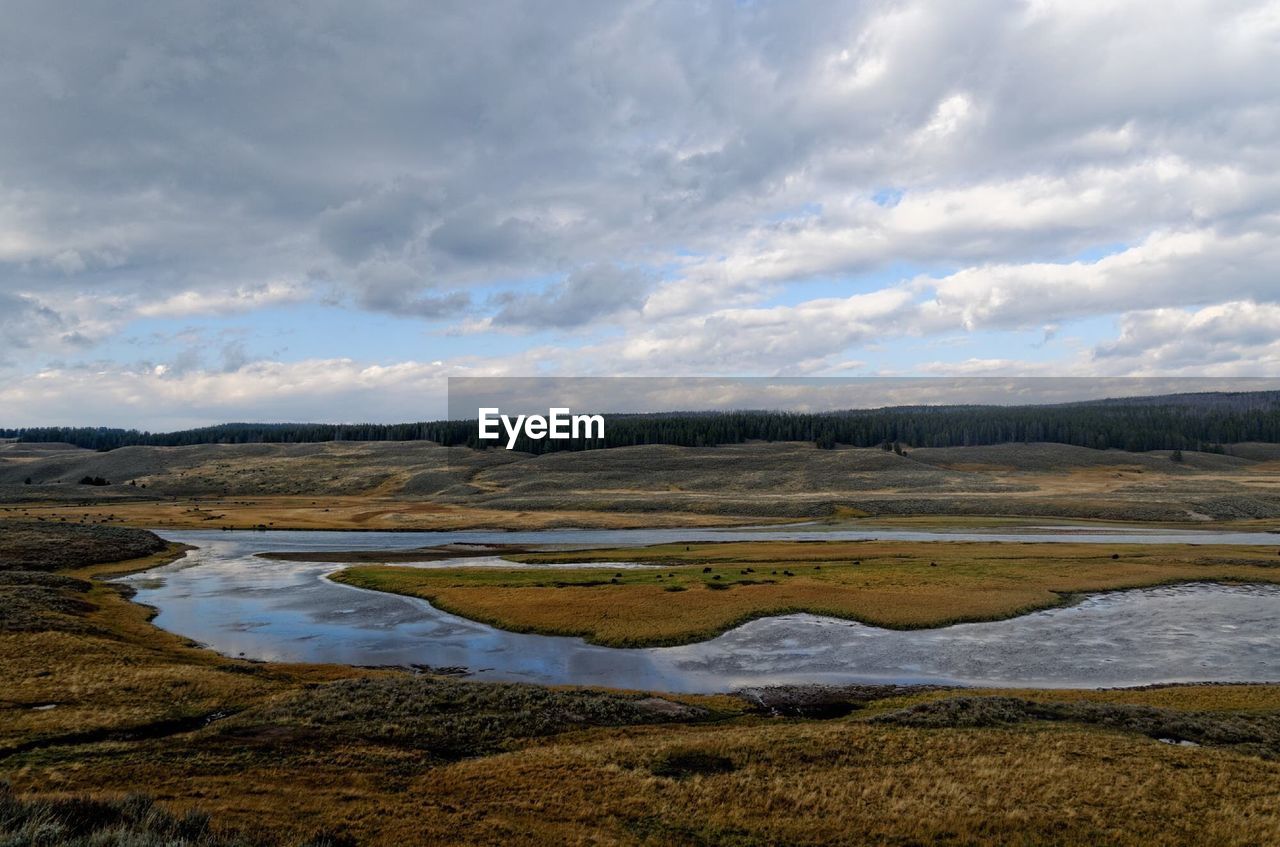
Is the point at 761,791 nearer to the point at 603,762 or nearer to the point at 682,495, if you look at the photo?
the point at 603,762

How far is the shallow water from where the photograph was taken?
124 ft

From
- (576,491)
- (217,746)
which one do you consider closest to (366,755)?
(217,746)

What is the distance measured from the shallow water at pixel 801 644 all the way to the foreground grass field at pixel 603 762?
430 cm

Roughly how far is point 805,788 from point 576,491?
152 meters

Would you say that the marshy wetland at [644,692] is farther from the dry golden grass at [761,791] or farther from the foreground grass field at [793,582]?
the foreground grass field at [793,582]

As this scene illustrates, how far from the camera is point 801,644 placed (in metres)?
43.9

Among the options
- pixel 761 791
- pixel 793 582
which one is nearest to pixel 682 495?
pixel 793 582

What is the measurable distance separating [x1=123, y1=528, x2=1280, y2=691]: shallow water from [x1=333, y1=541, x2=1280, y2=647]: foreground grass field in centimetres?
177

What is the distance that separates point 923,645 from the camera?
43375 mm

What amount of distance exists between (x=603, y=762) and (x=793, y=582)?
1565 inches

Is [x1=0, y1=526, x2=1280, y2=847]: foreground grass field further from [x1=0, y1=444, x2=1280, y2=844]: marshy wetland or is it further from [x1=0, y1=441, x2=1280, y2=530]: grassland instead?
[x1=0, y1=441, x2=1280, y2=530]: grassland

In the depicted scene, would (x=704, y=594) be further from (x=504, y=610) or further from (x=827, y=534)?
(x=827, y=534)

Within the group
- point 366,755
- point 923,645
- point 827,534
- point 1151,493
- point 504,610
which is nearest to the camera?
point 366,755

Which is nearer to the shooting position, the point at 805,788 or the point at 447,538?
the point at 805,788
